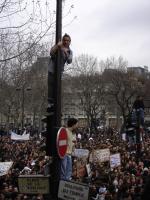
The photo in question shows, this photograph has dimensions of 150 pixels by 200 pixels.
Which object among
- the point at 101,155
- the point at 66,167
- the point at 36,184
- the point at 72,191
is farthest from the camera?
the point at 101,155

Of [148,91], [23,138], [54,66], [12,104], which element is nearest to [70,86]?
[148,91]

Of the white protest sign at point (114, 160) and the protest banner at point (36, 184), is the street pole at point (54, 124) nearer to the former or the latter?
the protest banner at point (36, 184)

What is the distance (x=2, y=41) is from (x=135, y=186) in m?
7.22

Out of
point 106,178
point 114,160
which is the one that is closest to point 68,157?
point 106,178

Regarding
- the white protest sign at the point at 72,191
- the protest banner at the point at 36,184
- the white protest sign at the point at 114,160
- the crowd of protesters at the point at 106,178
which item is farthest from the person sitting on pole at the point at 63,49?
the white protest sign at the point at 114,160

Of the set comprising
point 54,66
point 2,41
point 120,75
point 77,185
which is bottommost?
point 77,185

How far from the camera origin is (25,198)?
1595 cm

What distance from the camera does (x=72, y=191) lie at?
283 inches

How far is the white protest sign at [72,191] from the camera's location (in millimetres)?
6941

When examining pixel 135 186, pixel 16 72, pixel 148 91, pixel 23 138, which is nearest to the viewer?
pixel 135 186

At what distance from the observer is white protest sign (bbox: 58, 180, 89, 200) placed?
6941 mm

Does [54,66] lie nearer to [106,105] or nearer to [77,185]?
[77,185]

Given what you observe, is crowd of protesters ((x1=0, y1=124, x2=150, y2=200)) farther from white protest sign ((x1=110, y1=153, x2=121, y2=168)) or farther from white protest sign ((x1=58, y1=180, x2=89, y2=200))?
white protest sign ((x1=58, y1=180, x2=89, y2=200))

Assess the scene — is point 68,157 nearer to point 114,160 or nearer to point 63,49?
point 63,49
